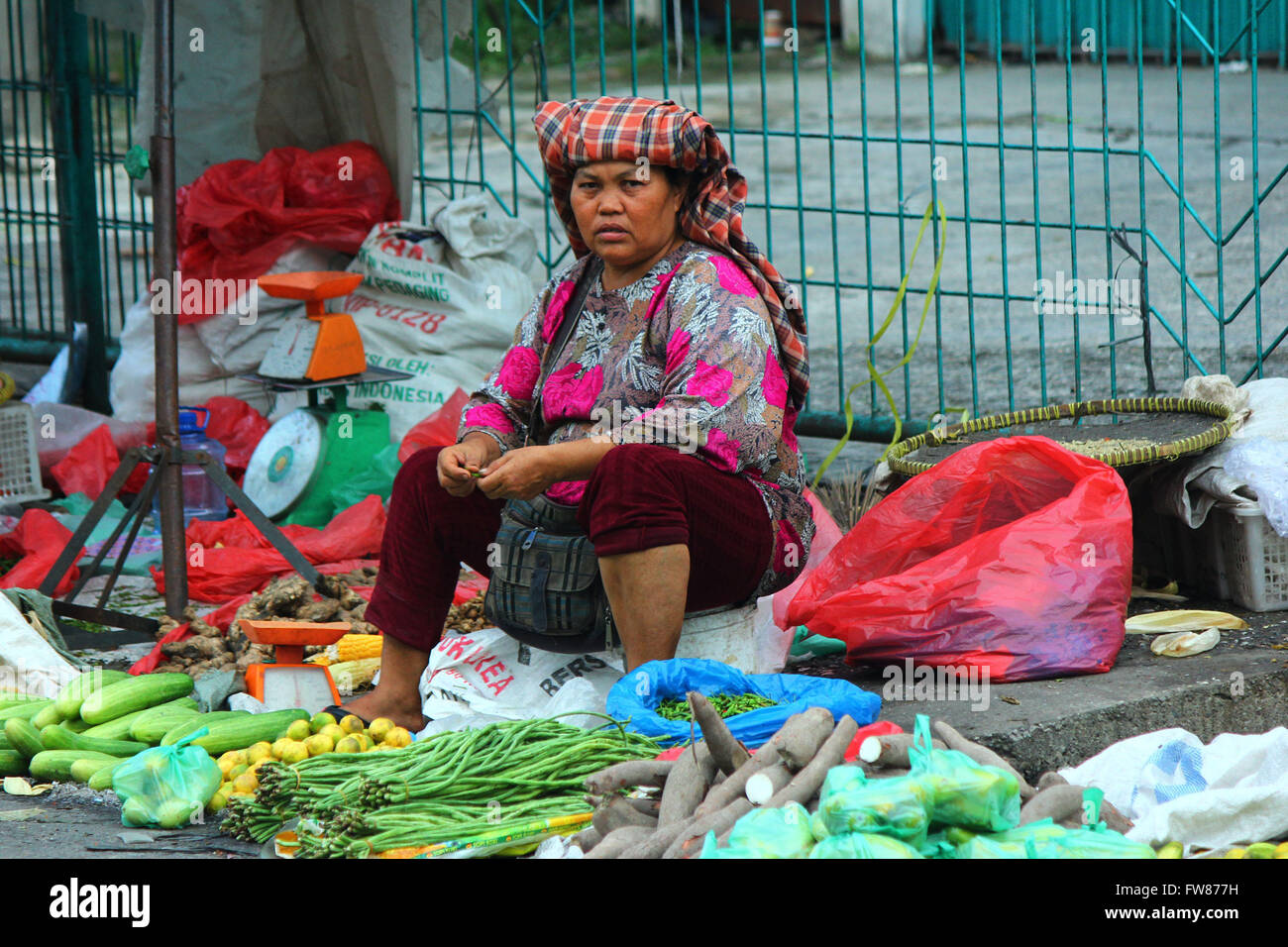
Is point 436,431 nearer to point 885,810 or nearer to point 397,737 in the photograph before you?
point 397,737

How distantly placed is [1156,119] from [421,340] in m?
7.87

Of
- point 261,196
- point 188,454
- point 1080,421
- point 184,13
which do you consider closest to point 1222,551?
point 1080,421

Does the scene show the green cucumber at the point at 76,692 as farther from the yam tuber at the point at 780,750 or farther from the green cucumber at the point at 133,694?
the yam tuber at the point at 780,750

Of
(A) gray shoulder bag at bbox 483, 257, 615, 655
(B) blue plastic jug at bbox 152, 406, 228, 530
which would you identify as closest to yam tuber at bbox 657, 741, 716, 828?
(A) gray shoulder bag at bbox 483, 257, 615, 655

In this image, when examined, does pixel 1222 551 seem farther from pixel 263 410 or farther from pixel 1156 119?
pixel 1156 119

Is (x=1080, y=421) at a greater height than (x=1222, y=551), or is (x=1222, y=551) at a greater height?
(x=1080, y=421)

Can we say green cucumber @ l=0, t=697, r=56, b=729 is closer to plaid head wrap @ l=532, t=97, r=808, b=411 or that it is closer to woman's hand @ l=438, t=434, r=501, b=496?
woman's hand @ l=438, t=434, r=501, b=496

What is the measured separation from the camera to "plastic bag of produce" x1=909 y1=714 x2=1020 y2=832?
2201 millimetres

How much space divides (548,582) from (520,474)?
0.89ft

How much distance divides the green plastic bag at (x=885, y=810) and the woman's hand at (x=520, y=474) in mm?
1015

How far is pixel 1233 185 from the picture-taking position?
9.04m

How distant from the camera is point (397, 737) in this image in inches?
121

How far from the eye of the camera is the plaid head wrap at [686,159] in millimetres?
3098

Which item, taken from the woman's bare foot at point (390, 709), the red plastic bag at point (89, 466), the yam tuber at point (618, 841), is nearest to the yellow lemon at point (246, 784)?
the woman's bare foot at point (390, 709)
